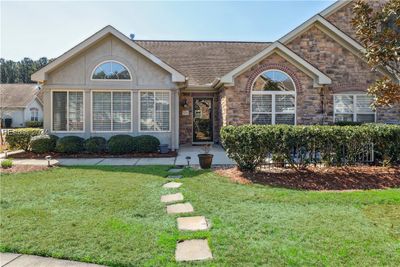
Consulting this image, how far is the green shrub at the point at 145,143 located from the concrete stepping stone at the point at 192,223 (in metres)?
8.38

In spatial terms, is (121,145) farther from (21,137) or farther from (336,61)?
(336,61)

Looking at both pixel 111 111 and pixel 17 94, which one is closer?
pixel 111 111

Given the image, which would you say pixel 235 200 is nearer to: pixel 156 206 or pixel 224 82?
pixel 156 206

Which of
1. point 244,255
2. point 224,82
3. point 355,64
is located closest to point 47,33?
point 224,82

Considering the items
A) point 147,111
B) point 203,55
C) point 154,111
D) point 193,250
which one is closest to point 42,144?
point 147,111

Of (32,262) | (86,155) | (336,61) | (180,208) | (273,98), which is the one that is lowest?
(32,262)

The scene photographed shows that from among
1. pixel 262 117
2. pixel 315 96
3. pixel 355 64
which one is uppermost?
pixel 355 64

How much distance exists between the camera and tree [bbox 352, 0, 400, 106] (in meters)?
5.38

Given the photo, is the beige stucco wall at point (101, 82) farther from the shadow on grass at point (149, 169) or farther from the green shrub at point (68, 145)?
the shadow on grass at point (149, 169)

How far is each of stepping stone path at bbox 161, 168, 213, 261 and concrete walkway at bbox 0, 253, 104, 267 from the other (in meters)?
1.16

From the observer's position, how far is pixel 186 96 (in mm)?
17125

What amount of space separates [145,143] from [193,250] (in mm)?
9664

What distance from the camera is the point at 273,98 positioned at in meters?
13.7

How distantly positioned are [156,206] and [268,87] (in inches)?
370
